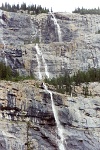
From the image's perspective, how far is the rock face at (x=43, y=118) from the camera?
2491 inches

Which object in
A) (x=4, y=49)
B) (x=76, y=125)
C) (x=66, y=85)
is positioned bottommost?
(x=76, y=125)

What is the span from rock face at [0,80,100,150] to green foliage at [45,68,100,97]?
2.64m

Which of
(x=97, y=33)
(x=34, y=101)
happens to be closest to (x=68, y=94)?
(x=34, y=101)

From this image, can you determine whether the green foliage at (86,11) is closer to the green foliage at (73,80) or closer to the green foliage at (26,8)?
the green foliage at (26,8)

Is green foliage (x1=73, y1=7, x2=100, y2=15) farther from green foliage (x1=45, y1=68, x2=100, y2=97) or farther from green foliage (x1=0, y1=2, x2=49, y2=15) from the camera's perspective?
green foliage (x1=45, y1=68, x2=100, y2=97)

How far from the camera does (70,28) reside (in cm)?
9906

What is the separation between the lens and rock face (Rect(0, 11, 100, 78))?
85.2 m

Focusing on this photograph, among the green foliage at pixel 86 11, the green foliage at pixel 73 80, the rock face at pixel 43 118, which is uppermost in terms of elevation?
the green foliage at pixel 86 11

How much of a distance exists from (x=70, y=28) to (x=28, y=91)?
34.2 metres

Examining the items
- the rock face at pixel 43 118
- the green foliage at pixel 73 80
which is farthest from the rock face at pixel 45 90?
the green foliage at pixel 73 80

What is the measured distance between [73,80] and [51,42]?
17742mm

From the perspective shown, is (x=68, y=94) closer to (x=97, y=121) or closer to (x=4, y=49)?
(x=97, y=121)

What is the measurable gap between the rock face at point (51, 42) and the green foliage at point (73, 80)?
221 inches

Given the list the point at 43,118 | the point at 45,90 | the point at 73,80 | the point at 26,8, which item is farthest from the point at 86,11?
the point at 43,118
